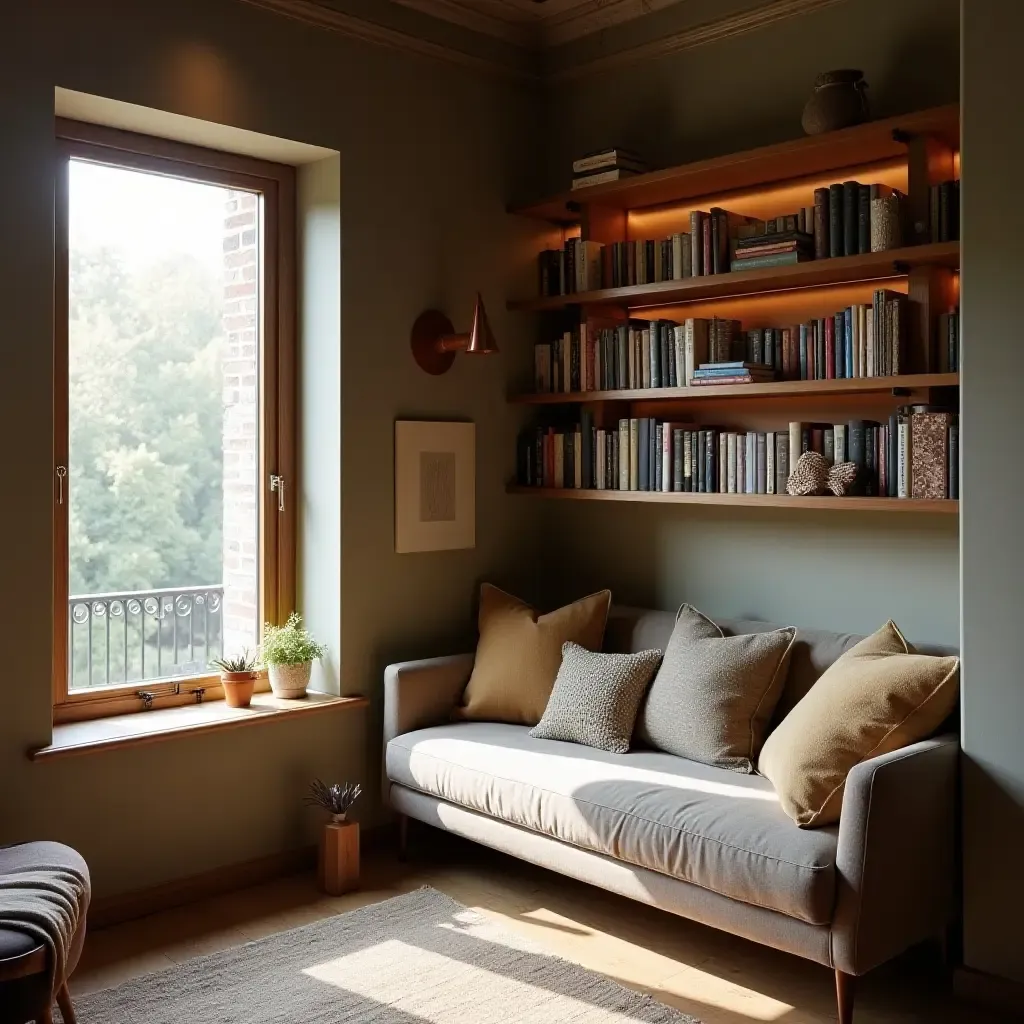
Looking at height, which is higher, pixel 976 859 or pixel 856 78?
pixel 856 78

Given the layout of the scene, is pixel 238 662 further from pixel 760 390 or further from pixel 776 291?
pixel 776 291

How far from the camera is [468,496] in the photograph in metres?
4.38

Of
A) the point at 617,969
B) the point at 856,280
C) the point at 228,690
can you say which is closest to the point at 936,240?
the point at 856,280

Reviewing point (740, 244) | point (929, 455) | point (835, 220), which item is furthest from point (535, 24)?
point (929, 455)

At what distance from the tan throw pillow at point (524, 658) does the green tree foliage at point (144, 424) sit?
0.99 metres

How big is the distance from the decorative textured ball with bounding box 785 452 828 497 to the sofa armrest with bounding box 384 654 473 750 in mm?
1370

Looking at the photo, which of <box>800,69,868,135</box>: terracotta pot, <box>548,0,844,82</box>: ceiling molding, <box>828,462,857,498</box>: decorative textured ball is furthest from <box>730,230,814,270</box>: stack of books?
<box>548,0,844,82</box>: ceiling molding

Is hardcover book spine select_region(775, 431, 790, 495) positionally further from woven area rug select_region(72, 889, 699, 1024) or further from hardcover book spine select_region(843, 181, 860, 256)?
woven area rug select_region(72, 889, 699, 1024)

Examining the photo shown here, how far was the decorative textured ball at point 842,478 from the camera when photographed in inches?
134

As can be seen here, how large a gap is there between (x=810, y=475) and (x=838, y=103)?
1119mm

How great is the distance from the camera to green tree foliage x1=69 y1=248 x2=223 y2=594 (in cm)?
366

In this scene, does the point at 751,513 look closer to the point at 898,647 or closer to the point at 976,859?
the point at 898,647

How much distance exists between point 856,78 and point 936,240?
0.59 meters

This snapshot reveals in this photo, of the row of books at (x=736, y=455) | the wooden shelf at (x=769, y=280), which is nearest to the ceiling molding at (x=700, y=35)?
the wooden shelf at (x=769, y=280)
